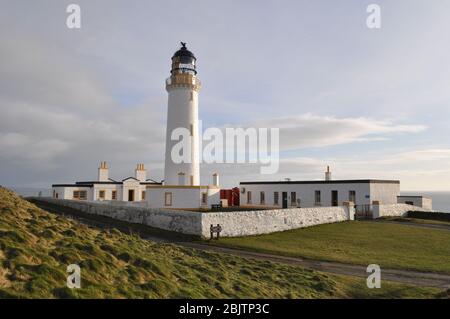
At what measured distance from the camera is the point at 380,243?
18.9 meters

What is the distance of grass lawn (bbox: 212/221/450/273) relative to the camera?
15.1m

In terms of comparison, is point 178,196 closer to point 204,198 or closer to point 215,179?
point 204,198

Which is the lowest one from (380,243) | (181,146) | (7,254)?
(380,243)

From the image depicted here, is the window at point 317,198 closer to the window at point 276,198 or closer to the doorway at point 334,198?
the doorway at point 334,198

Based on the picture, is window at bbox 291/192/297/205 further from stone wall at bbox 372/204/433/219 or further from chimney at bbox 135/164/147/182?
chimney at bbox 135/164/147/182

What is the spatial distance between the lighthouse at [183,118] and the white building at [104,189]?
9.19 meters

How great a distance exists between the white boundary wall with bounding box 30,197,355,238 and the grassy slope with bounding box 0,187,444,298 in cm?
592

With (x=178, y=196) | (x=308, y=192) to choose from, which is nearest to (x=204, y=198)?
(x=178, y=196)

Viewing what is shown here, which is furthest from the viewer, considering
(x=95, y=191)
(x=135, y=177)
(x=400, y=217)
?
(x=135, y=177)

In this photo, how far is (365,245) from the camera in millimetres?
18438

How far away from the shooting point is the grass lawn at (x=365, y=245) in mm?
15143
